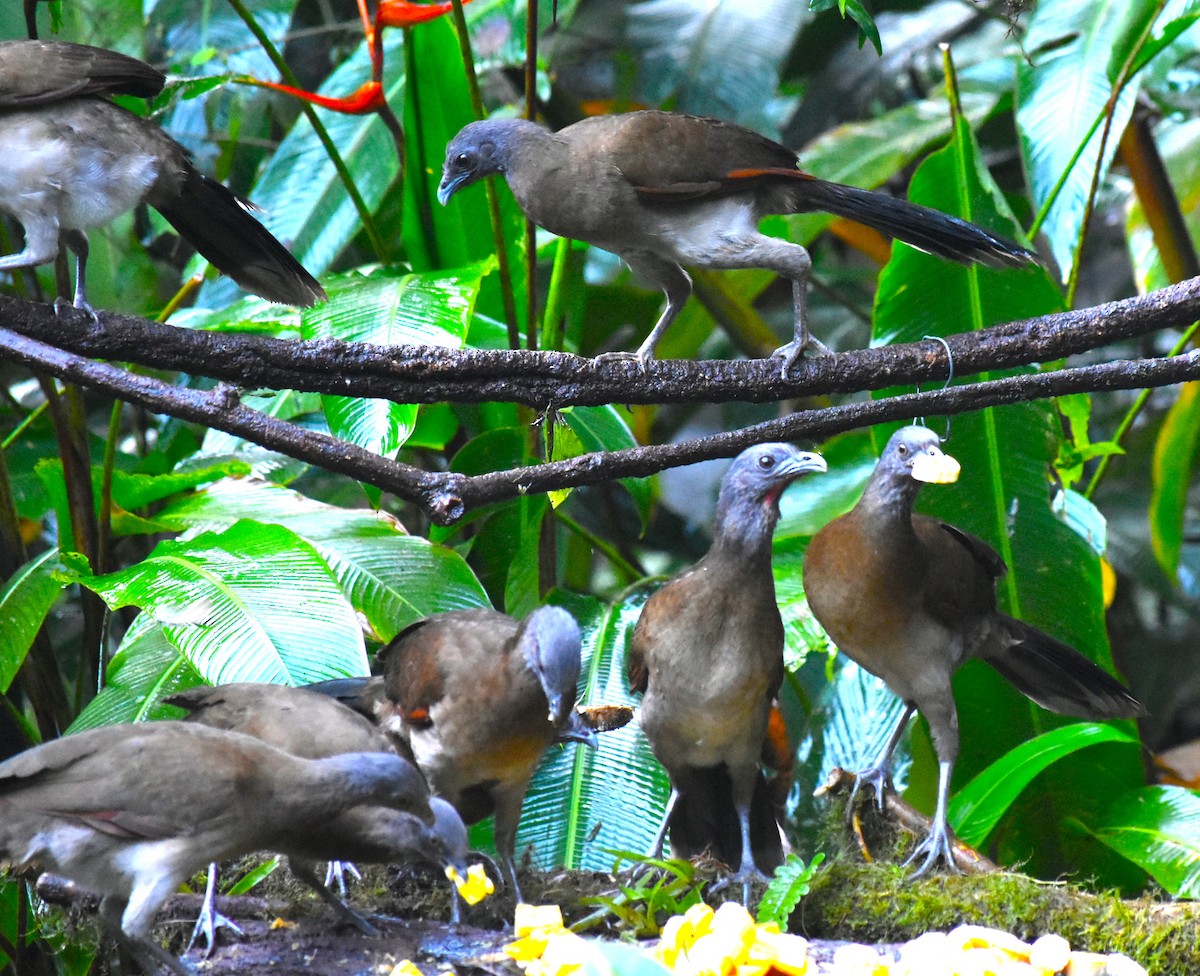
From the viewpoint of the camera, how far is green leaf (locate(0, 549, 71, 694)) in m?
→ 2.83

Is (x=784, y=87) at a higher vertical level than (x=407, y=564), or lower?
higher

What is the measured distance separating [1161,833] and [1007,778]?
1.33 feet

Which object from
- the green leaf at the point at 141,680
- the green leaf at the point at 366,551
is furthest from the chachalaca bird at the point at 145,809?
the green leaf at the point at 366,551

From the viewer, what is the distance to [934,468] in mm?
2404

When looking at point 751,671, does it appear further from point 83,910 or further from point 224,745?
point 83,910

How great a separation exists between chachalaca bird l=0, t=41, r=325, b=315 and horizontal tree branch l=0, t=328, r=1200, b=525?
0.22 meters

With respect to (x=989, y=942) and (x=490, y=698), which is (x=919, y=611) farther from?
(x=490, y=698)

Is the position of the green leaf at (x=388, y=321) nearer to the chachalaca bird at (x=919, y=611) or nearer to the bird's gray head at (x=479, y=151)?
the bird's gray head at (x=479, y=151)

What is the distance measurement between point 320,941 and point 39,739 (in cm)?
136

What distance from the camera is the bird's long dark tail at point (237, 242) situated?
2.57 m

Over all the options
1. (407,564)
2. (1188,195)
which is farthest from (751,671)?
(1188,195)

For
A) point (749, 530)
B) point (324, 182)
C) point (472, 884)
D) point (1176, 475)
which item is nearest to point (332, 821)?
point (472, 884)

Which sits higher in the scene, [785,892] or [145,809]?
[145,809]

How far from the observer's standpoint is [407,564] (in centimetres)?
299
